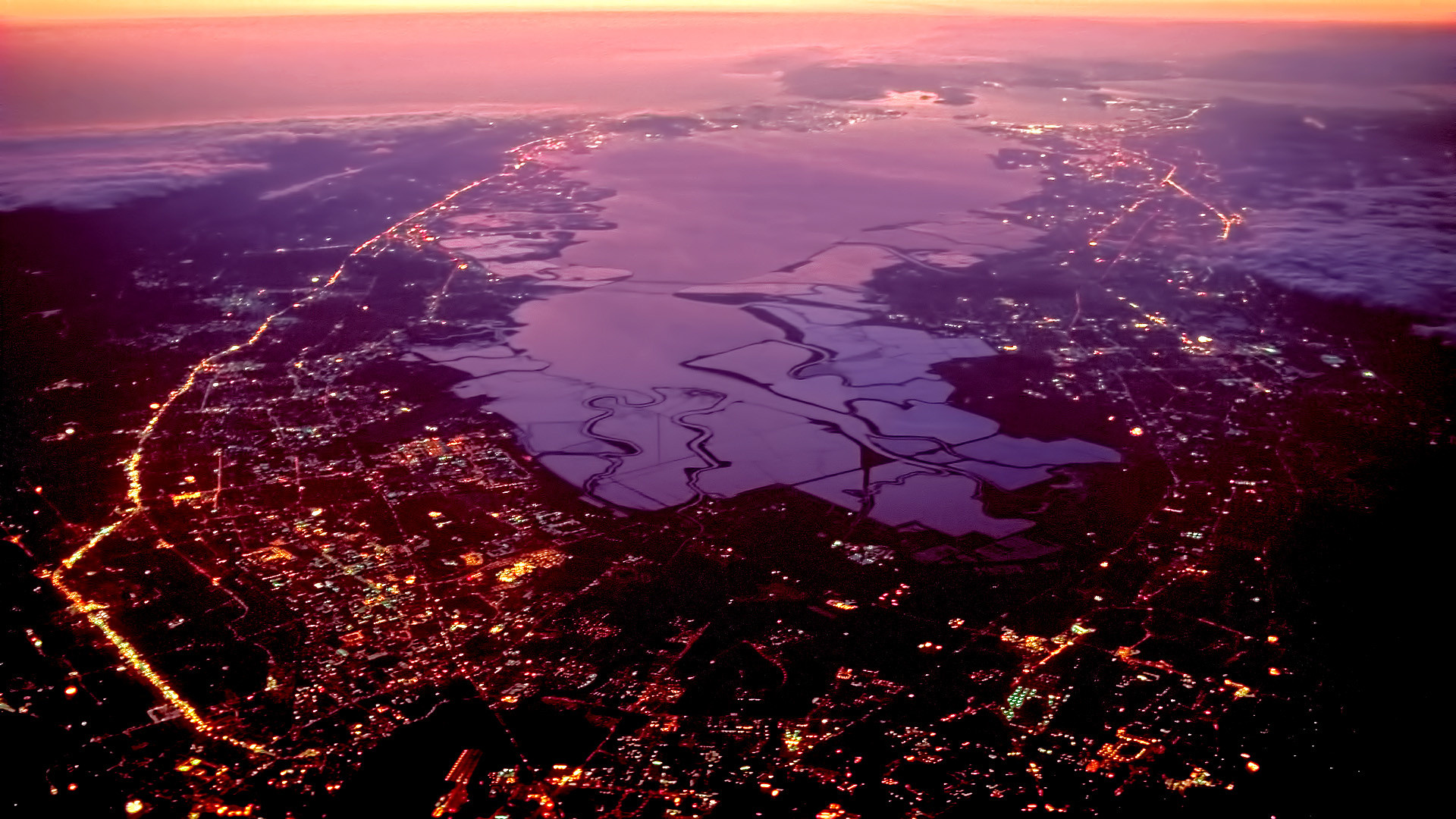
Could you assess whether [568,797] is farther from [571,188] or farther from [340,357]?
[571,188]

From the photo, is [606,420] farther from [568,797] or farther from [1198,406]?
[1198,406]

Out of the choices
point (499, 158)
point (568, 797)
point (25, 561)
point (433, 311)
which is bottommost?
point (568, 797)

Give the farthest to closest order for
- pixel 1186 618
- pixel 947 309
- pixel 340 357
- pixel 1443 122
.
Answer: pixel 1443 122 < pixel 947 309 < pixel 340 357 < pixel 1186 618

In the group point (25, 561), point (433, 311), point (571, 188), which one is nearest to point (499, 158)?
point (571, 188)

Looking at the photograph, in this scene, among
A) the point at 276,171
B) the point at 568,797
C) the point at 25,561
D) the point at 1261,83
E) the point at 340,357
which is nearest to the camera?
the point at 568,797

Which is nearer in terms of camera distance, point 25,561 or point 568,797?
point 568,797

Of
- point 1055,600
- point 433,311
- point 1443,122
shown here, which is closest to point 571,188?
point 433,311

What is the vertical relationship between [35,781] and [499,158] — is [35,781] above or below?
below
